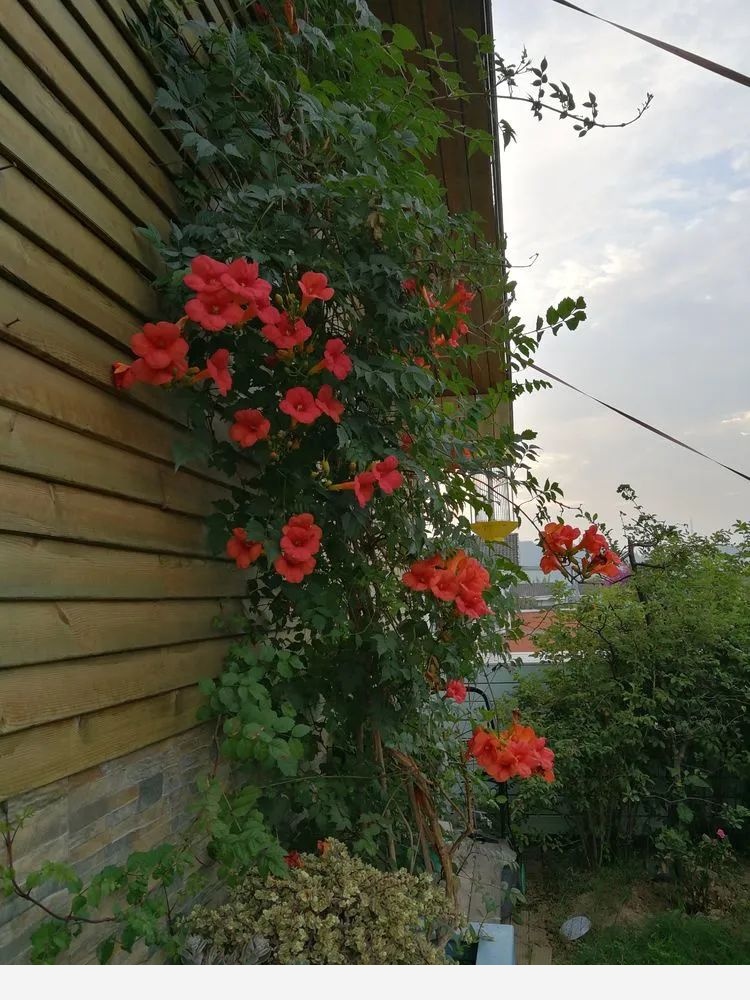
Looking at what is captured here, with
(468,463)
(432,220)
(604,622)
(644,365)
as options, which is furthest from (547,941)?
(644,365)

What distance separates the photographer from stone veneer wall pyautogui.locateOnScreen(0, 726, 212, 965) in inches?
46.3

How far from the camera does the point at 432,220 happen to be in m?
1.85

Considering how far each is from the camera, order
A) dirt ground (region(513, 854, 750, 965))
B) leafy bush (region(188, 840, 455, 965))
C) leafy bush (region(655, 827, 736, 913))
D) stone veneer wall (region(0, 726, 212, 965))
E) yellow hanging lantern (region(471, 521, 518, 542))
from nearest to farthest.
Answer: stone veneer wall (region(0, 726, 212, 965)), leafy bush (region(188, 840, 455, 965)), yellow hanging lantern (region(471, 521, 518, 542)), dirt ground (region(513, 854, 750, 965)), leafy bush (region(655, 827, 736, 913))

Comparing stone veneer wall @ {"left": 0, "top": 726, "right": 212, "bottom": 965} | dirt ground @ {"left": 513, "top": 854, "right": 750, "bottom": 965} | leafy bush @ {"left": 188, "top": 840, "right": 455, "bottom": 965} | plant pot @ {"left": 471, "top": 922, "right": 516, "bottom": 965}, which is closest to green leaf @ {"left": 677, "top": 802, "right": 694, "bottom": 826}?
dirt ground @ {"left": 513, "top": 854, "right": 750, "bottom": 965}

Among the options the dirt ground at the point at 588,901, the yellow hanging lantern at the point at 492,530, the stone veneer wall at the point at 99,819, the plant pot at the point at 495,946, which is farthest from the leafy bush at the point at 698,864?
the stone veneer wall at the point at 99,819

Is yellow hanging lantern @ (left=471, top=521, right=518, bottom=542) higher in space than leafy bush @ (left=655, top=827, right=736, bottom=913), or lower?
higher

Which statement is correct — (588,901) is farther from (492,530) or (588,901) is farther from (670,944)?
(492,530)

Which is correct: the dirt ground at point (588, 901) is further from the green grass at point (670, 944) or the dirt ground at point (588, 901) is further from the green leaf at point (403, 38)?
the green leaf at point (403, 38)

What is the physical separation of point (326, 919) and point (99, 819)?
0.54 meters

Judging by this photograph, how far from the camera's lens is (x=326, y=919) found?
5.05 feet

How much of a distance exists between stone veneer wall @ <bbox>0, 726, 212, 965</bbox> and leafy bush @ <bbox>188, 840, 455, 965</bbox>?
8.9 inches

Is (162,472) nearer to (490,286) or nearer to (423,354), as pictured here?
(423,354)

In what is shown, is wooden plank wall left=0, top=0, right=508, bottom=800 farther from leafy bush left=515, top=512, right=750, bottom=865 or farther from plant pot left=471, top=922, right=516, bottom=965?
leafy bush left=515, top=512, right=750, bottom=865
